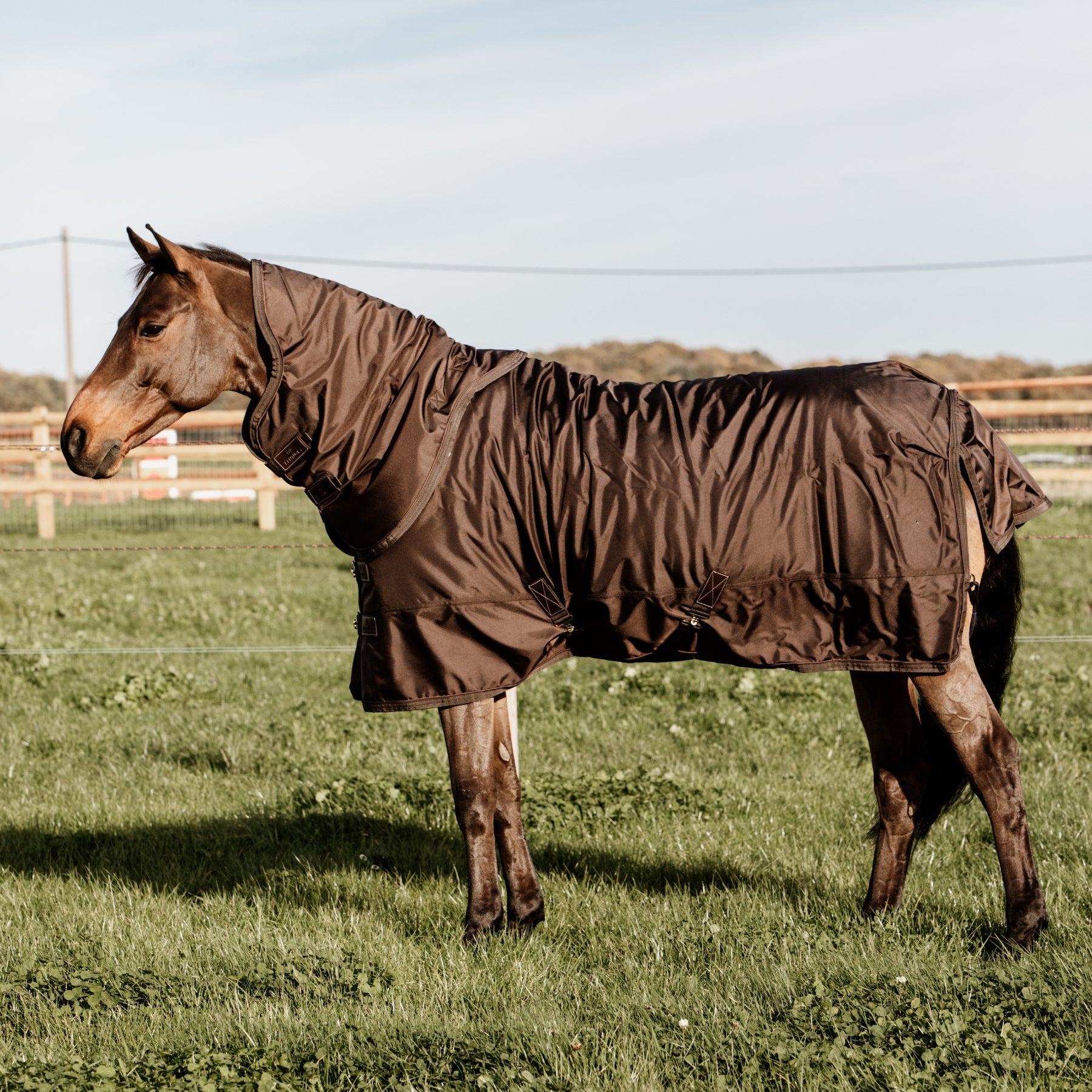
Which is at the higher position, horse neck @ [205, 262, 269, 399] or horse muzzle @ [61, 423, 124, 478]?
horse neck @ [205, 262, 269, 399]

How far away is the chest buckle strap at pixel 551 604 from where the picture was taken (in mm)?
3668

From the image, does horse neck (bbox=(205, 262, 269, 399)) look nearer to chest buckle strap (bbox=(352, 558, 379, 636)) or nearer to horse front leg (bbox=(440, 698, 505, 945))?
chest buckle strap (bbox=(352, 558, 379, 636))

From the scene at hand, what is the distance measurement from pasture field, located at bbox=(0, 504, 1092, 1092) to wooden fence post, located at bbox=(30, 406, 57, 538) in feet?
A: 26.6

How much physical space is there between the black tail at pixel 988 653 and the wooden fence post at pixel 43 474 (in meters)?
12.9

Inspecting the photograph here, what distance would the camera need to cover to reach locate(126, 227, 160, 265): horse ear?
3.63 meters

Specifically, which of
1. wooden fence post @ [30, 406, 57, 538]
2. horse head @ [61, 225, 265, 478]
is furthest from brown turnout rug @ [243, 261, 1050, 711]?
wooden fence post @ [30, 406, 57, 538]

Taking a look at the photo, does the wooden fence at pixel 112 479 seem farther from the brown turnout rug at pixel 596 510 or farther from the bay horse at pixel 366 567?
the brown turnout rug at pixel 596 510

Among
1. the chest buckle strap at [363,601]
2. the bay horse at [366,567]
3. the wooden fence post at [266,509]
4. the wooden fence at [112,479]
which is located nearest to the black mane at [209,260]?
the bay horse at [366,567]

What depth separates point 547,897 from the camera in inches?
169

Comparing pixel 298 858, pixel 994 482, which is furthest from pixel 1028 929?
pixel 298 858

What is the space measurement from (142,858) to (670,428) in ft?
9.78

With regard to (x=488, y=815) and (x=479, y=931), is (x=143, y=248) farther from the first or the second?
(x=479, y=931)

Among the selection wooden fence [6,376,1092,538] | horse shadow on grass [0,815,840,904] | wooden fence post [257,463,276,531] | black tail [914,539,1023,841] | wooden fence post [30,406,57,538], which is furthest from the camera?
wooden fence post [257,463,276,531]

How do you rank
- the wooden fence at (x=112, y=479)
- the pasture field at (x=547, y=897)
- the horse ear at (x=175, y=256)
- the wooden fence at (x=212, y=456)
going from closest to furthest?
the pasture field at (x=547, y=897) → the horse ear at (x=175, y=256) → the wooden fence at (x=212, y=456) → the wooden fence at (x=112, y=479)
